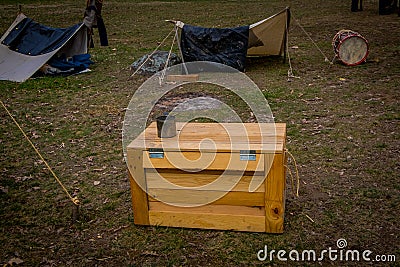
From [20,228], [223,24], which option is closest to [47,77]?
[20,228]

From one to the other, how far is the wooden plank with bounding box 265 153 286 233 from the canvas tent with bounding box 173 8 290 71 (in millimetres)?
4926

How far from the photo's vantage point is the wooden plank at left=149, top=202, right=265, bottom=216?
3.16 meters

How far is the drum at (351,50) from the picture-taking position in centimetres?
780

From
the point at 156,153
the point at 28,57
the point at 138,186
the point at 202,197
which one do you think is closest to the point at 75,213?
the point at 138,186

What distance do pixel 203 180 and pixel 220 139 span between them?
0.30 m

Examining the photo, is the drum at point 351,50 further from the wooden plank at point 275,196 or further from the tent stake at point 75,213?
the tent stake at point 75,213

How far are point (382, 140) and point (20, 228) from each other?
3.30 m

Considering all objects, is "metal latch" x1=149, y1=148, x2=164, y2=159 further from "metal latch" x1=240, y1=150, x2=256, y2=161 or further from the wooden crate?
"metal latch" x1=240, y1=150, x2=256, y2=161

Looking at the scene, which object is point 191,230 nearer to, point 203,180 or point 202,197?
point 202,197

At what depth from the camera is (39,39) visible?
843cm

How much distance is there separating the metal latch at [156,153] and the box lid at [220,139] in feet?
0.08

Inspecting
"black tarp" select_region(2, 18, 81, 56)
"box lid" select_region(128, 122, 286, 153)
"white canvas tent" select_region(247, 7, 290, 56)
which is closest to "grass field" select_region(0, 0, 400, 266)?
"white canvas tent" select_region(247, 7, 290, 56)

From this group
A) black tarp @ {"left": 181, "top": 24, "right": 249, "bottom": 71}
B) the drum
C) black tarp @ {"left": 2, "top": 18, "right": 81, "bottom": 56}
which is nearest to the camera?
black tarp @ {"left": 181, "top": 24, "right": 249, "bottom": 71}

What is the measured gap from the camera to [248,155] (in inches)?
118
